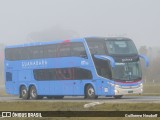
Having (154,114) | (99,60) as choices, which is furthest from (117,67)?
(154,114)

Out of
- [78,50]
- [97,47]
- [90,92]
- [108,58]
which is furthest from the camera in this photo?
[78,50]

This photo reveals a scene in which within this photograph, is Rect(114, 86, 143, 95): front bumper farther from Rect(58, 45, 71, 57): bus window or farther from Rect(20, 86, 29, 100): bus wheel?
Rect(20, 86, 29, 100): bus wheel

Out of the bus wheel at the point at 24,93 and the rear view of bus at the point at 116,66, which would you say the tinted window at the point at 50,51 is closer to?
the rear view of bus at the point at 116,66

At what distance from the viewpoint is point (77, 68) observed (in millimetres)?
33969

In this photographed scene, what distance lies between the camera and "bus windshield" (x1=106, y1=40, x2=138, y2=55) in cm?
3275

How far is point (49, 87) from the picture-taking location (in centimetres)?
3659

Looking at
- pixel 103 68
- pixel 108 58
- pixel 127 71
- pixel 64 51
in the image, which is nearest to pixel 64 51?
pixel 64 51

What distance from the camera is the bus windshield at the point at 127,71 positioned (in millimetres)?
32031

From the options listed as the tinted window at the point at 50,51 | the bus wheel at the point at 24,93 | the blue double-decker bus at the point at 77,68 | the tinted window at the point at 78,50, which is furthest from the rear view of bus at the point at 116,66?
the bus wheel at the point at 24,93

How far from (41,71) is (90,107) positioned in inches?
556

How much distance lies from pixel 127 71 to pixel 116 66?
0.91 m

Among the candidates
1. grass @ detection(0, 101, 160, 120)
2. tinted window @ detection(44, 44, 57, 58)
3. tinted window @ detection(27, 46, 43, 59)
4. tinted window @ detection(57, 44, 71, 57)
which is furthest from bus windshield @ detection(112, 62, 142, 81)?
tinted window @ detection(27, 46, 43, 59)

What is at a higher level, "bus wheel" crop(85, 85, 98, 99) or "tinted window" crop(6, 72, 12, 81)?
"tinted window" crop(6, 72, 12, 81)

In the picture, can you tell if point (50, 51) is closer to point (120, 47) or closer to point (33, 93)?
point (33, 93)
